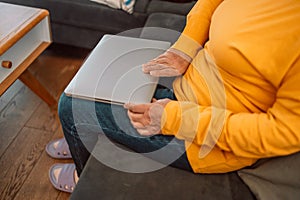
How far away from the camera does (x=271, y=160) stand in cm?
82

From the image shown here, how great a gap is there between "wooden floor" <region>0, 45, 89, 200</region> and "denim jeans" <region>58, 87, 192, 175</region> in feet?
1.35

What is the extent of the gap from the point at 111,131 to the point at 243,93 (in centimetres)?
38

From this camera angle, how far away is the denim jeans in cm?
89

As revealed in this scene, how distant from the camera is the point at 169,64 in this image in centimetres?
104

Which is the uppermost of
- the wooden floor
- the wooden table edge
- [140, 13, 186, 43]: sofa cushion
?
the wooden table edge

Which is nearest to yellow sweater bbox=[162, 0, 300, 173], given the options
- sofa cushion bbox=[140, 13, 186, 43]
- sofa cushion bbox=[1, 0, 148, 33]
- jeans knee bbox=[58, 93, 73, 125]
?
jeans knee bbox=[58, 93, 73, 125]

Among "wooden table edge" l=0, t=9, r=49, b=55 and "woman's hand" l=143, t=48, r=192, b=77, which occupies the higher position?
"woman's hand" l=143, t=48, r=192, b=77

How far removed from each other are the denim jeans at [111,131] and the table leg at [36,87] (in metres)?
0.64

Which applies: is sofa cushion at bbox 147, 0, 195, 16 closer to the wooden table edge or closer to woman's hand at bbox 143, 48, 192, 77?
the wooden table edge

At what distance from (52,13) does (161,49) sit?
0.98 meters

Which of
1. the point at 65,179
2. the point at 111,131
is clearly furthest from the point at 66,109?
the point at 65,179

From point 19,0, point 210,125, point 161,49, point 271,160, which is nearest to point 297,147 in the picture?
point 271,160

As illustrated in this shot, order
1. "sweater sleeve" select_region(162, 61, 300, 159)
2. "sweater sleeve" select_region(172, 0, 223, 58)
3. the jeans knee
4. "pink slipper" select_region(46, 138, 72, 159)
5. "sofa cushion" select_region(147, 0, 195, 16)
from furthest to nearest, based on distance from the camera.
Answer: "sofa cushion" select_region(147, 0, 195, 16) < "pink slipper" select_region(46, 138, 72, 159) < "sweater sleeve" select_region(172, 0, 223, 58) < the jeans knee < "sweater sleeve" select_region(162, 61, 300, 159)

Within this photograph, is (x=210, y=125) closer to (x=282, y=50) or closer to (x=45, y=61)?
(x=282, y=50)
